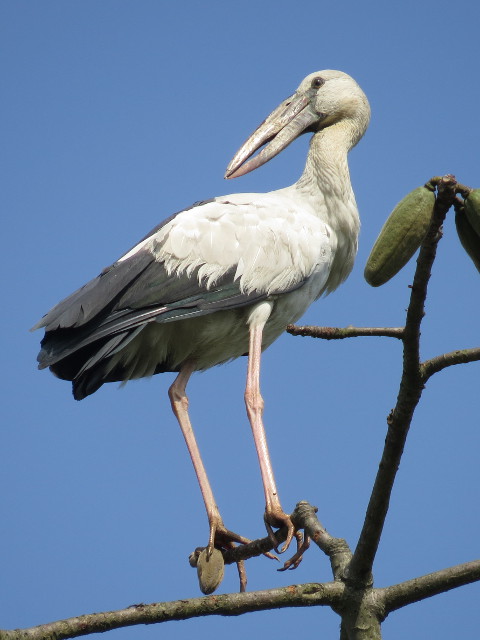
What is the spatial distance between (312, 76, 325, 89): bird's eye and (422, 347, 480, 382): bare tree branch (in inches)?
191

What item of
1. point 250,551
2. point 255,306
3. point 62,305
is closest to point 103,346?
point 62,305

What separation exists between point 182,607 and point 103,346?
2.87 meters

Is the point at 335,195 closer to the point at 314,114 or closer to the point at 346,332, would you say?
the point at 314,114

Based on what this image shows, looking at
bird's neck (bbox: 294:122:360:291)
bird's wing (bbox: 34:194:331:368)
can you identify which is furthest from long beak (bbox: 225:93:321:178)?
bird's wing (bbox: 34:194:331:368)

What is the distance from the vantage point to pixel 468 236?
3.61m

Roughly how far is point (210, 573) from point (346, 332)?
8.78 feet

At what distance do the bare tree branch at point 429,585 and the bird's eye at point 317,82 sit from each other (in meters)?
5.01

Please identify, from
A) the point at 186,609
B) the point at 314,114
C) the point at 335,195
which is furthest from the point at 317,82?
the point at 186,609

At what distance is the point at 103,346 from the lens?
21.5 feet

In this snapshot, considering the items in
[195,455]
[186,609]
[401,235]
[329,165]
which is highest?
[329,165]

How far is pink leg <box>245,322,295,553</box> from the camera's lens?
5.94m

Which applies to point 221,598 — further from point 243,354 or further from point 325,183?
point 325,183

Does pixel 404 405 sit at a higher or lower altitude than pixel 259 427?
lower

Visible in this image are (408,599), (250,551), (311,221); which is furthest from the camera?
(311,221)
